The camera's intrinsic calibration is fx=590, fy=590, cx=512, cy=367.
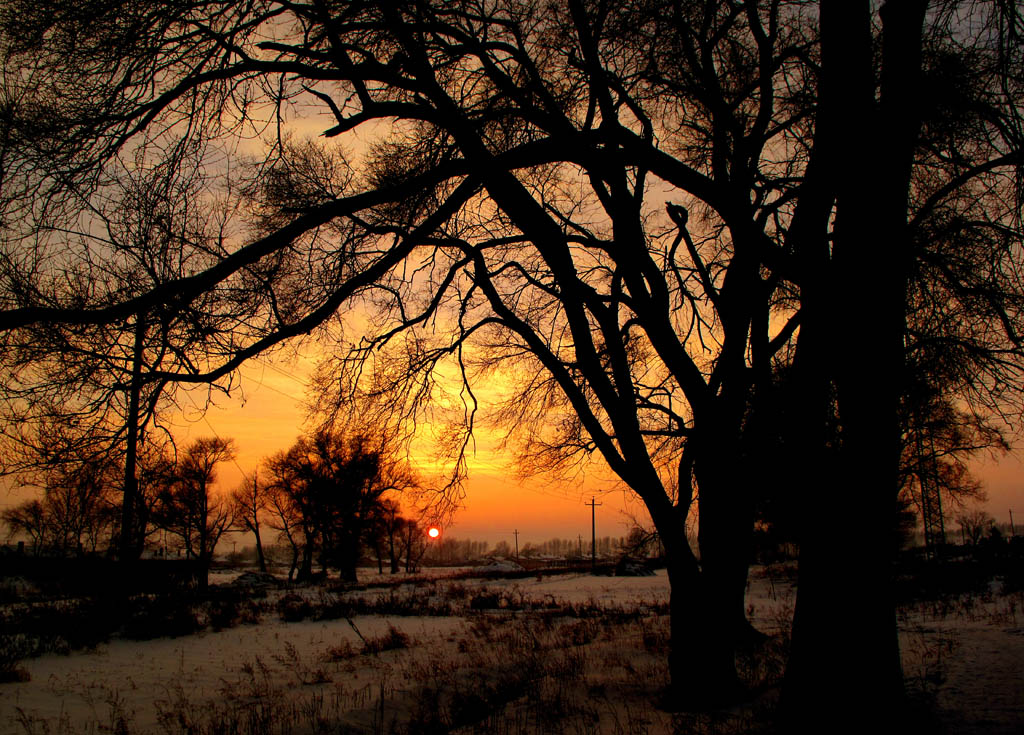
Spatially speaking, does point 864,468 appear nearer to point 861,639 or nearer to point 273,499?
point 861,639

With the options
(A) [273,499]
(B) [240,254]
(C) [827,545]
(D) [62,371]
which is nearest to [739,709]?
(C) [827,545]

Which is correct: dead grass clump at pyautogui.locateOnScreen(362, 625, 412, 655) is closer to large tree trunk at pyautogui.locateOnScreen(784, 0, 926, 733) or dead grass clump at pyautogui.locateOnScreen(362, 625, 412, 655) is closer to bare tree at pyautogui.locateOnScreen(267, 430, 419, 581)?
large tree trunk at pyautogui.locateOnScreen(784, 0, 926, 733)

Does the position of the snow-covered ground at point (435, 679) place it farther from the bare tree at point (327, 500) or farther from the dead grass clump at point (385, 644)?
the bare tree at point (327, 500)

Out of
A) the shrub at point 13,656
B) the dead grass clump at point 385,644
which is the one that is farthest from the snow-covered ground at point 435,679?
the shrub at point 13,656

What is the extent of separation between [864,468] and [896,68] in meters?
2.63

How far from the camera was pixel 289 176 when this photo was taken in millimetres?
6133

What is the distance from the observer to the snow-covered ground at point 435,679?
527cm

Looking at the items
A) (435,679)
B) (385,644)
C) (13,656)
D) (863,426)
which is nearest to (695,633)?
(863,426)

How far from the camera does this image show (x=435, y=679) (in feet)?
26.0

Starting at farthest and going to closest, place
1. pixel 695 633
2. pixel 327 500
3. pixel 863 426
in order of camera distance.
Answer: pixel 327 500
pixel 695 633
pixel 863 426

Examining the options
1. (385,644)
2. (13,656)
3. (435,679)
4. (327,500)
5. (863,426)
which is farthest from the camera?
(327,500)

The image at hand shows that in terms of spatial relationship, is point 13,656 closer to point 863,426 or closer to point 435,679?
point 435,679

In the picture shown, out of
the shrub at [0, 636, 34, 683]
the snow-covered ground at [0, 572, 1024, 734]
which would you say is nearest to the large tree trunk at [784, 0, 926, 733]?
the snow-covered ground at [0, 572, 1024, 734]

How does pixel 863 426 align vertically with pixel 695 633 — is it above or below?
above
